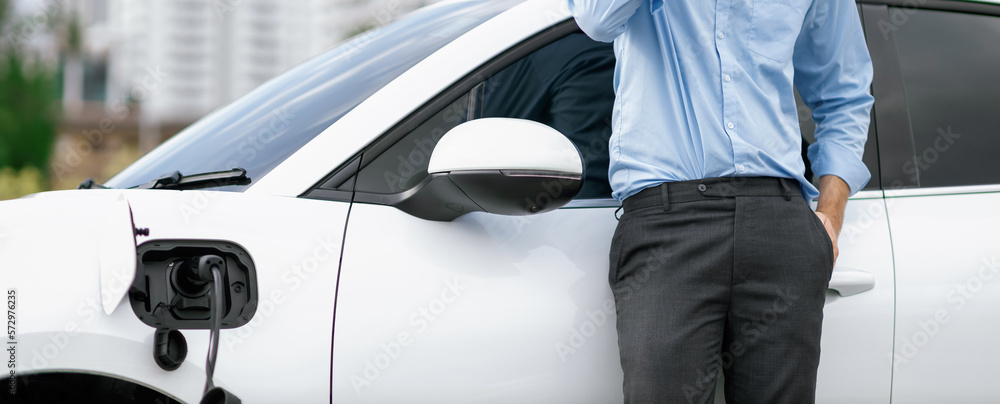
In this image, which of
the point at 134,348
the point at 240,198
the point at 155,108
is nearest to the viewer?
the point at 134,348

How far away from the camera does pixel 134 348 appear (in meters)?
1.47

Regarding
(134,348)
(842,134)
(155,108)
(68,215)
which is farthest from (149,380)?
(155,108)

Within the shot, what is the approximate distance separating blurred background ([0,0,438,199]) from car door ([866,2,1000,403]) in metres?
30.4

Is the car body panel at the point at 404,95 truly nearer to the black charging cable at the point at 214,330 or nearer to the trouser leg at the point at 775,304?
the black charging cable at the point at 214,330

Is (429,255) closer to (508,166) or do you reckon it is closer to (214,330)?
(508,166)

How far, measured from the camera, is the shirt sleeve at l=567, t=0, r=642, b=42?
1.56 meters

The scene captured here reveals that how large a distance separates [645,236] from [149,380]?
941 millimetres

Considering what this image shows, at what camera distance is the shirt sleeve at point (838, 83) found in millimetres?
1773

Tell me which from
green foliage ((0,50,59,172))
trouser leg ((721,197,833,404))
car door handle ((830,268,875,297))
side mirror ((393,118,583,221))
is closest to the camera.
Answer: side mirror ((393,118,583,221))

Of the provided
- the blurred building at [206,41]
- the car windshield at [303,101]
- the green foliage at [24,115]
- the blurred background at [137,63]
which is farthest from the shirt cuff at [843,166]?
the blurred building at [206,41]

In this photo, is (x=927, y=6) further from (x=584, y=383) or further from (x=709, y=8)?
(x=584, y=383)

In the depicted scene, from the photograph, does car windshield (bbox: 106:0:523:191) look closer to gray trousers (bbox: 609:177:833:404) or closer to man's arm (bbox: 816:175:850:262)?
gray trousers (bbox: 609:177:833:404)

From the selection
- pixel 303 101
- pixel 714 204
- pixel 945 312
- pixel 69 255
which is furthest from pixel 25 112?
pixel 945 312

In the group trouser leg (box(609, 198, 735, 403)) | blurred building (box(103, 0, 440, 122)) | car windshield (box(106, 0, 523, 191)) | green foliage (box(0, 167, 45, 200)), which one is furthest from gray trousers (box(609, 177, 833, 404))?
blurred building (box(103, 0, 440, 122))
